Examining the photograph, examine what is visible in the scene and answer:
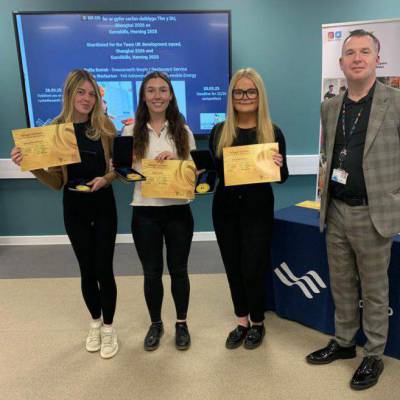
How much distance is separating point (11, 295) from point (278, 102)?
316 cm

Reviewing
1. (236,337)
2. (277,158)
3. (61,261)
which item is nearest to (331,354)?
(236,337)

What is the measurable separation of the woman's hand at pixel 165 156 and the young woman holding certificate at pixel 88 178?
28cm

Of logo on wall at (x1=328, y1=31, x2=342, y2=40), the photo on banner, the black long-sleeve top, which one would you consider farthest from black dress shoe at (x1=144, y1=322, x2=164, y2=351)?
logo on wall at (x1=328, y1=31, x2=342, y2=40)

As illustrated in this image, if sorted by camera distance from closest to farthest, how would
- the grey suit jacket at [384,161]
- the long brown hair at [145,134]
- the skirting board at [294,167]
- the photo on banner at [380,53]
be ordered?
the grey suit jacket at [384,161] < the long brown hair at [145,134] < the photo on banner at [380,53] < the skirting board at [294,167]

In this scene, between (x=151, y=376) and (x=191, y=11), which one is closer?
(x=151, y=376)

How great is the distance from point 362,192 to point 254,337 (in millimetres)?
1099

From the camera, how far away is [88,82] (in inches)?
74.7

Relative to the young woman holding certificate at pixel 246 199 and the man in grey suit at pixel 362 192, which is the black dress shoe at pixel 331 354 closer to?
the man in grey suit at pixel 362 192

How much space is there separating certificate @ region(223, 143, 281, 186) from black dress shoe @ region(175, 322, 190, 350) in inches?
39.6

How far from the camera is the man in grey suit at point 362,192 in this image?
5.47ft

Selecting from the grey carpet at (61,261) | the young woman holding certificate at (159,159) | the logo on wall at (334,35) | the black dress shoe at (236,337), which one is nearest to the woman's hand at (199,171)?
the young woman holding certificate at (159,159)

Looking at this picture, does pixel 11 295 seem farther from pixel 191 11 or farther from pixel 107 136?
pixel 191 11

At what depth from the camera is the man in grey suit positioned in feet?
5.47

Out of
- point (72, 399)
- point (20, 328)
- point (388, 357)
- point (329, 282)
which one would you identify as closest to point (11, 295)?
point (20, 328)
